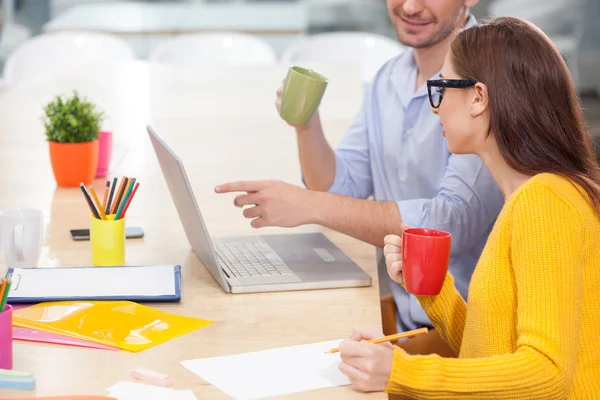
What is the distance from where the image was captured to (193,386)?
1308mm

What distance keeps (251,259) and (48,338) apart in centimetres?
51

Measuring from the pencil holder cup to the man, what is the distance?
0.58 metres

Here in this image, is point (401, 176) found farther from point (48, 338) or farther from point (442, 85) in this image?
point (48, 338)

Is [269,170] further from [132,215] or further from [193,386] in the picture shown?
[193,386]

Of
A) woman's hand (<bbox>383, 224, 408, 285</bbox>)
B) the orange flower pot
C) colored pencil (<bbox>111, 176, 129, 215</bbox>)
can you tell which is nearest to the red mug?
woman's hand (<bbox>383, 224, 408, 285</bbox>)

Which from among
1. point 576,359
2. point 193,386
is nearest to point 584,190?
point 576,359

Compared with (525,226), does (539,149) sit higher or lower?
higher

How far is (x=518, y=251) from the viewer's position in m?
1.39

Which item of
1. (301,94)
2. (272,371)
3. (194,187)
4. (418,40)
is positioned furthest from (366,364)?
(194,187)

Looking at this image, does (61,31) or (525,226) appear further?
(61,31)

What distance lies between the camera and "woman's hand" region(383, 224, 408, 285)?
1.57 m

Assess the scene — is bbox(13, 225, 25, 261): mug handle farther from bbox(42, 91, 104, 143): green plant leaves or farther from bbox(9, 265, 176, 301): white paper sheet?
bbox(42, 91, 104, 143): green plant leaves

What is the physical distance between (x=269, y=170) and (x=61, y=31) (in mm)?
3097

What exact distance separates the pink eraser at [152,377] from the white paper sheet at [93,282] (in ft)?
1.04
